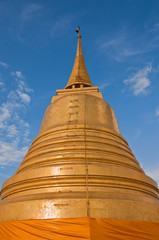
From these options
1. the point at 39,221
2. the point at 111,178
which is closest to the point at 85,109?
the point at 111,178

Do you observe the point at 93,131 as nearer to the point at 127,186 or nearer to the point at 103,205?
the point at 127,186

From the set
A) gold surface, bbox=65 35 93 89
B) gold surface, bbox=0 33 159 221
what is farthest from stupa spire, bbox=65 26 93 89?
gold surface, bbox=0 33 159 221

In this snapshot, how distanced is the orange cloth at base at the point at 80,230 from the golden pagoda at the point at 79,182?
0.22 metres

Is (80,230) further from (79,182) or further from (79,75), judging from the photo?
(79,75)

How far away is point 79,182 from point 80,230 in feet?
4.65

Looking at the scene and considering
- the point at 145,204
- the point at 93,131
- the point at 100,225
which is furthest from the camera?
the point at 93,131

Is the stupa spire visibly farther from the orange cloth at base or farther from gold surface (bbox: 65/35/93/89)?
the orange cloth at base

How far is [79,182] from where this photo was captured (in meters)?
4.65

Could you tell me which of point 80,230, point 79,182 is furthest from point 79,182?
point 80,230

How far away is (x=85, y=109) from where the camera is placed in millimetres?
7609

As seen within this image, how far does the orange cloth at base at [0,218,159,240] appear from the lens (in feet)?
10.7

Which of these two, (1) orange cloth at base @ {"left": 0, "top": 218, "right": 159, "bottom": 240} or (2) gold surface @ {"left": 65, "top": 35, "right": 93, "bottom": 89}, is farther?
(2) gold surface @ {"left": 65, "top": 35, "right": 93, "bottom": 89}

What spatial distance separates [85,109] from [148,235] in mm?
4907

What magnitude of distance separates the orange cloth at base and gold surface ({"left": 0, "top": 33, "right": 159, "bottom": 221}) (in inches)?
12.8
